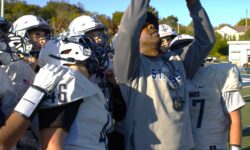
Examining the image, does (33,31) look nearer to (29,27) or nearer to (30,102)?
(29,27)

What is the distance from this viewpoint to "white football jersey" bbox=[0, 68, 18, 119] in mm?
2196

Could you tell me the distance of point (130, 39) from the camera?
2.64 metres

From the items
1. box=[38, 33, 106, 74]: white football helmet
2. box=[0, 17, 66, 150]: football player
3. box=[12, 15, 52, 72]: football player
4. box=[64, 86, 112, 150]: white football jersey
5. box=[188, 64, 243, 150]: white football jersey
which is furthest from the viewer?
box=[12, 15, 52, 72]: football player

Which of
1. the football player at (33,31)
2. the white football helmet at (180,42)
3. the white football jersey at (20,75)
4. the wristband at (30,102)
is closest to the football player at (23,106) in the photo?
the wristband at (30,102)

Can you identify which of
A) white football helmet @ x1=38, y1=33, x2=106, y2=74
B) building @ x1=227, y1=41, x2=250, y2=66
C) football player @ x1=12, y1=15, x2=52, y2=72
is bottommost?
building @ x1=227, y1=41, x2=250, y2=66

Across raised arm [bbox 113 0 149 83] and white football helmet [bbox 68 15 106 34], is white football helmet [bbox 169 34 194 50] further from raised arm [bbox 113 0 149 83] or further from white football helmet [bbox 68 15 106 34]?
raised arm [bbox 113 0 149 83]

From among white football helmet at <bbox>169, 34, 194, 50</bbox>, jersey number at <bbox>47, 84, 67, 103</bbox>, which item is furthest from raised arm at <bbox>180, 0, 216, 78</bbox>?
jersey number at <bbox>47, 84, 67, 103</bbox>

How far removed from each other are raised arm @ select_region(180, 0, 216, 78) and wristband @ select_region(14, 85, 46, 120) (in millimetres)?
1393

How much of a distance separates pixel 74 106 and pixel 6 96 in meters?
0.36

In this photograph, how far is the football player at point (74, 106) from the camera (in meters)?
2.10

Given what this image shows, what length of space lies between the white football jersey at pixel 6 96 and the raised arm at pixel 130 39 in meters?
0.71

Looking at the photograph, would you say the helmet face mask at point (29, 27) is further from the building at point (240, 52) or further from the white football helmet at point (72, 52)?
the building at point (240, 52)

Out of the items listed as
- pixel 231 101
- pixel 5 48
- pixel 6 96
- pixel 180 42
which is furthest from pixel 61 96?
pixel 180 42

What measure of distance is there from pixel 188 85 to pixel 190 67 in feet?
0.42
